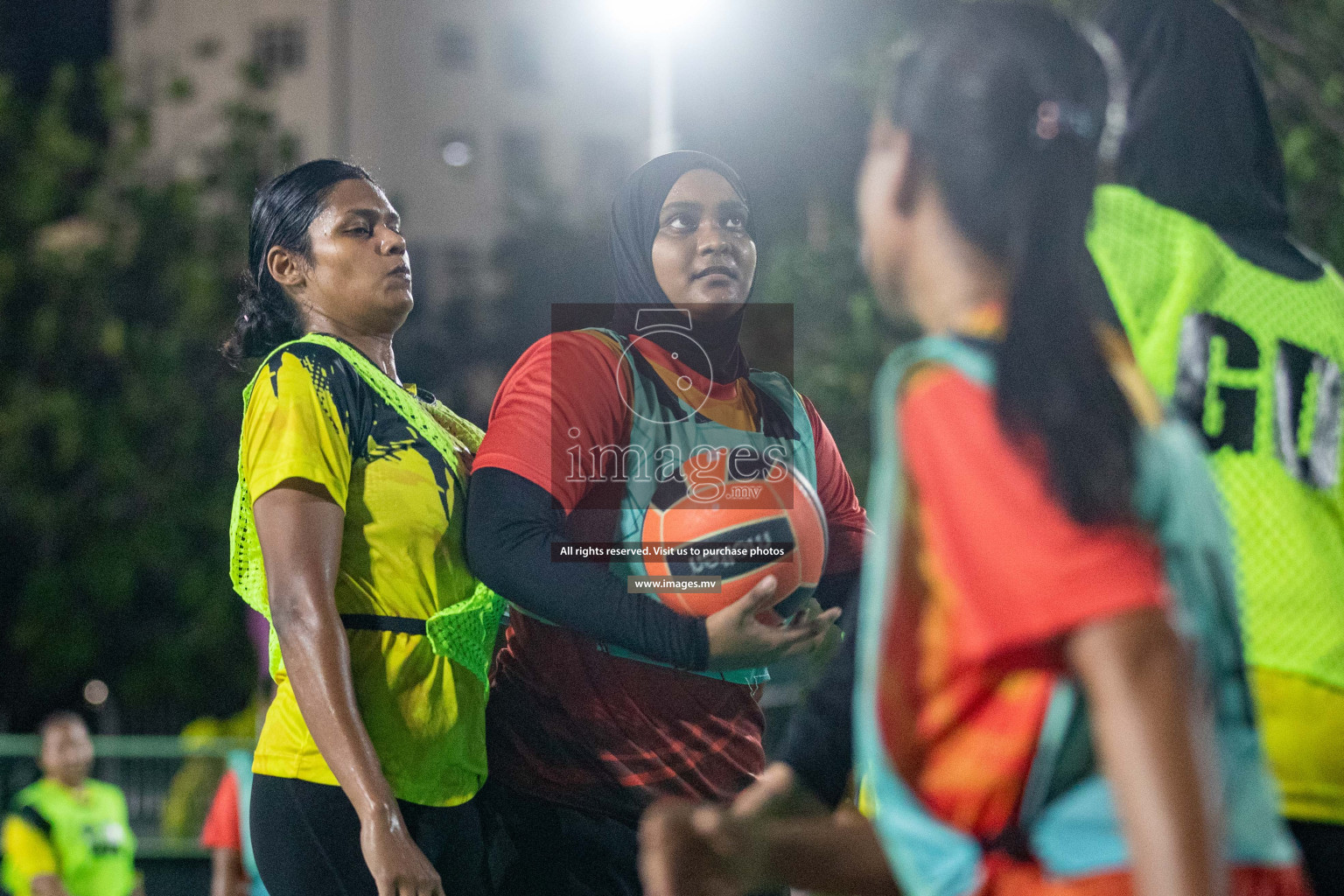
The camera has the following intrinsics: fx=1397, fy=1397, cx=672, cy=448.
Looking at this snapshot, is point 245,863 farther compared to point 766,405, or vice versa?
point 245,863

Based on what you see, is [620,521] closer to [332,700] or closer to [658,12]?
[332,700]

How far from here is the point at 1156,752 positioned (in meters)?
1.14

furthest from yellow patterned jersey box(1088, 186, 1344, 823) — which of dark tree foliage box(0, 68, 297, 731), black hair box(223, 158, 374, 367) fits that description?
dark tree foliage box(0, 68, 297, 731)

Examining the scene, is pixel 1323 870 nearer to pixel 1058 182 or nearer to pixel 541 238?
pixel 1058 182

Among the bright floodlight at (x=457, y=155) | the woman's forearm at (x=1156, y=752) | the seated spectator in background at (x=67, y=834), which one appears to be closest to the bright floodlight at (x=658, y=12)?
the seated spectator in background at (x=67, y=834)

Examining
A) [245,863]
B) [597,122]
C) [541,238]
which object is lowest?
[245,863]

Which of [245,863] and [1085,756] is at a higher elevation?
[1085,756]

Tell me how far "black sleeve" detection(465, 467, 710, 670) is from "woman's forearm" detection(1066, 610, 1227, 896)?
984 millimetres

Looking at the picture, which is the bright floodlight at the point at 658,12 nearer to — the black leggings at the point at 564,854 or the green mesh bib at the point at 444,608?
the green mesh bib at the point at 444,608

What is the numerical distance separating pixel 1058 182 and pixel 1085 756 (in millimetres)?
526

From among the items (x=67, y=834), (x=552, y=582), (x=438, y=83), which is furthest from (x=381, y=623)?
(x=438, y=83)

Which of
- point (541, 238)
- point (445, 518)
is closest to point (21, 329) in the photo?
point (541, 238)

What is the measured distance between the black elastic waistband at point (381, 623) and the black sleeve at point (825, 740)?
1009 millimetres

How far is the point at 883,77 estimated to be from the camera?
1.48 m
